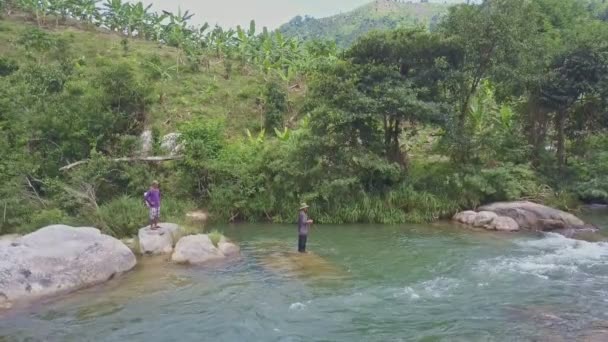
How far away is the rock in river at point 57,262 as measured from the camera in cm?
1308

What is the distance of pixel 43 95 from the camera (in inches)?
1074

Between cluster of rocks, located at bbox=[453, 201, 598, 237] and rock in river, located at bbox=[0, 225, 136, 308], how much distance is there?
13.8 metres

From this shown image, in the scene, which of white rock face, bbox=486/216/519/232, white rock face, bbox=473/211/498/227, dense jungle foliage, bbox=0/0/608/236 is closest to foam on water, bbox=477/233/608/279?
white rock face, bbox=486/216/519/232

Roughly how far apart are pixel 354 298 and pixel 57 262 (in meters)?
7.76

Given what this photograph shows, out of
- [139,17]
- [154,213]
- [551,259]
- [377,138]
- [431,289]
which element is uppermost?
[139,17]

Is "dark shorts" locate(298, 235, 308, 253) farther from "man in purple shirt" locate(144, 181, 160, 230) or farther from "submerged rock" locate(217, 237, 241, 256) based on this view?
"man in purple shirt" locate(144, 181, 160, 230)

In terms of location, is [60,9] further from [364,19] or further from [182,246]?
[364,19]

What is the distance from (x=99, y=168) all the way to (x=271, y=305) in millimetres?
13271

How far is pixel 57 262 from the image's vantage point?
553 inches

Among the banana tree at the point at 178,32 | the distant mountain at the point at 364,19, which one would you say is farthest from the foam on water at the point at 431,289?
the distant mountain at the point at 364,19

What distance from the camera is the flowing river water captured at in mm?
10906

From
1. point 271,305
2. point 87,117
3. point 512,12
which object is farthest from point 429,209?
point 87,117

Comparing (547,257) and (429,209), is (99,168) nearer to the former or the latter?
(429,209)

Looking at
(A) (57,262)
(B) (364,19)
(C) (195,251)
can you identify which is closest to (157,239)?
(C) (195,251)
